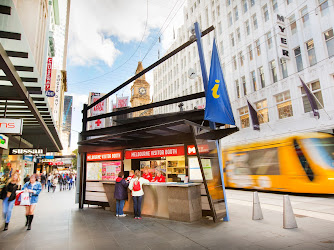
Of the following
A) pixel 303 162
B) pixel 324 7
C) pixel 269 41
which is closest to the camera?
pixel 303 162

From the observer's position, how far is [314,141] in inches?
505

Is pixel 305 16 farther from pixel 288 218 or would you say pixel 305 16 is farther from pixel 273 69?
pixel 288 218

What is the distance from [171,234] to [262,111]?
67.4ft

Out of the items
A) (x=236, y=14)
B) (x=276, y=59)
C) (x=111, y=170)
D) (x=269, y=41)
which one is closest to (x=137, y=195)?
(x=111, y=170)

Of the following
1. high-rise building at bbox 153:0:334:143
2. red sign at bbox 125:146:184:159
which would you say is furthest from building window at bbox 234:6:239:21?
red sign at bbox 125:146:184:159

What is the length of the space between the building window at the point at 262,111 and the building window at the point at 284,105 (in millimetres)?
1395

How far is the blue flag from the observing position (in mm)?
7770

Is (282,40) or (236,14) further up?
(236,14)

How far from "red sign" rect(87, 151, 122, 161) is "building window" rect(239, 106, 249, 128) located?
18696 mm

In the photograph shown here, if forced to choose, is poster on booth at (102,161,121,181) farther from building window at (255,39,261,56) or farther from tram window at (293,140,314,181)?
building window at (255,39,261,56)

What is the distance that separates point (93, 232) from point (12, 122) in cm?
473

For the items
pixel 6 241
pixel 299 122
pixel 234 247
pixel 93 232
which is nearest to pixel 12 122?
pixel 6 241

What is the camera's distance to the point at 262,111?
2362cm

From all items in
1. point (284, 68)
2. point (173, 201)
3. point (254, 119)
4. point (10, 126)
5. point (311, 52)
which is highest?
point (311, 52)
